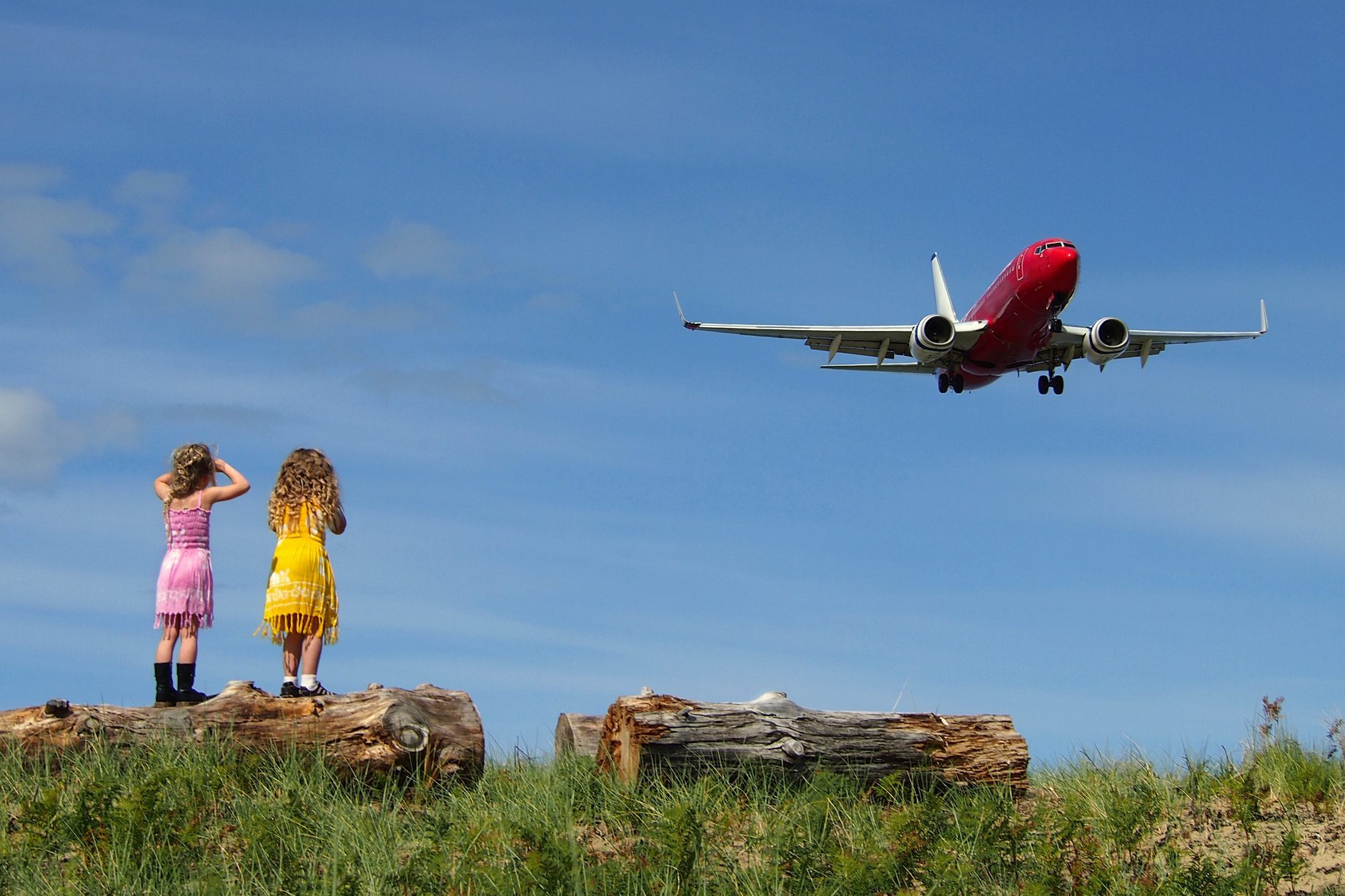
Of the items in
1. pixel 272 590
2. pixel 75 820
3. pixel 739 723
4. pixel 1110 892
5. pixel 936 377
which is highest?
pixel 936 377

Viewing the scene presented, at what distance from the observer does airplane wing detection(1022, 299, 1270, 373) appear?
33562 mm

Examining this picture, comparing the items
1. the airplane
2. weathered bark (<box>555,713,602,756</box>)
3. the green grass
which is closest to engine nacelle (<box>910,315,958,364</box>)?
the airplane

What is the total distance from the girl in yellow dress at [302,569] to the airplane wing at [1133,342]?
2579 cm

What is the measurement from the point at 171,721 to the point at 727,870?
15.5ft

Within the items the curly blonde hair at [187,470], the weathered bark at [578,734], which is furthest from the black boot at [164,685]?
the weathered bark at [578,734]

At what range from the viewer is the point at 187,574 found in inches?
427

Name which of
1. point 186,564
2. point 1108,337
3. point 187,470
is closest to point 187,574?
point 186,564

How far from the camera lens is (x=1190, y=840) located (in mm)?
9031

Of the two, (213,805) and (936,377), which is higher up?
(936,377)

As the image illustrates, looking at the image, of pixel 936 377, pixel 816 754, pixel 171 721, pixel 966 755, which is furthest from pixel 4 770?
pixel 936 377

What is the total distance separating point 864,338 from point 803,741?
27.1 m

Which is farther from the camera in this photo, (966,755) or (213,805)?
(966,755)

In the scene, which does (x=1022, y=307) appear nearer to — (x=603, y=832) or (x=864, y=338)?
(x=864, y=338)

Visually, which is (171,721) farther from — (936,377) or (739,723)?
(936,377)
